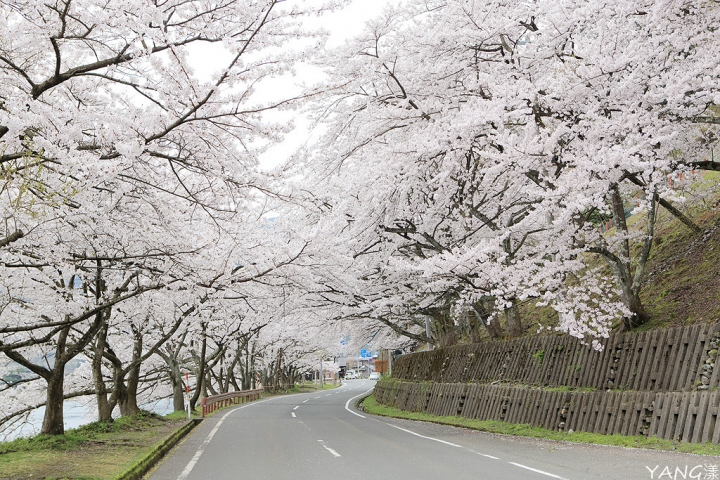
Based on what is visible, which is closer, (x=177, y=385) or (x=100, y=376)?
(x=100, y=376)

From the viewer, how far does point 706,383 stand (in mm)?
10281

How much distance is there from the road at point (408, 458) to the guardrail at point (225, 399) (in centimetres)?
900

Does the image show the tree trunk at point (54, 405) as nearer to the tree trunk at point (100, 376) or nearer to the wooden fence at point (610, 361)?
the tree trunk at point (100, 376)

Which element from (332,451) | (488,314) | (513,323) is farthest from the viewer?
(488,314)

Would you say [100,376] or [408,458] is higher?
[408,458]

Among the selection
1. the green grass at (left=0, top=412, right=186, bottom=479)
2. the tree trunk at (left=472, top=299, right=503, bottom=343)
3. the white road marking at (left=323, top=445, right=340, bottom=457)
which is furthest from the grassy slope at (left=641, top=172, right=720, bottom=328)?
the green grass at (left=0, top=412, right=186, bottom=479)

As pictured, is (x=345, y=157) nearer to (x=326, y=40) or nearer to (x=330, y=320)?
(x=330, y=320)

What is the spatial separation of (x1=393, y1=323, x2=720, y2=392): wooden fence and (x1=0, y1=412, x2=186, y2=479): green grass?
9358mm

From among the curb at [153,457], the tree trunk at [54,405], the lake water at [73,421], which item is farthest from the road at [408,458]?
the lake water at [73,421]

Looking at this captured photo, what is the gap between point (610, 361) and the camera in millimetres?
13086

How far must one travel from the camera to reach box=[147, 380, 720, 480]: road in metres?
8.45

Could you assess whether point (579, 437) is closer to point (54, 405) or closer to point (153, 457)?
point (153, 457)

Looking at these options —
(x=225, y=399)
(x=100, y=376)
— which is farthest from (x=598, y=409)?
(x=225, y=399)

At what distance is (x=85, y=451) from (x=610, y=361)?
10.8 meters
